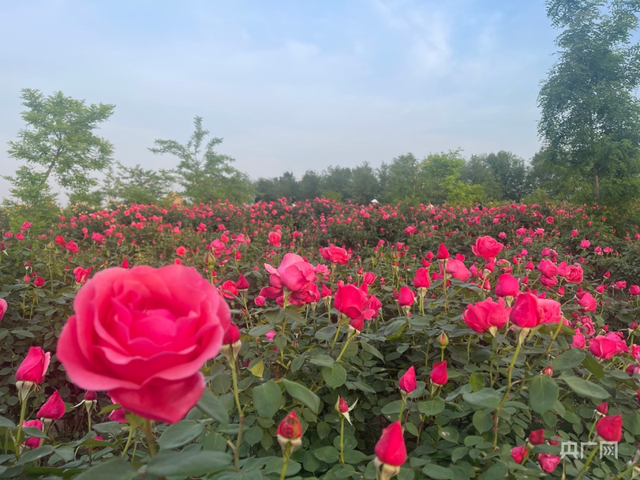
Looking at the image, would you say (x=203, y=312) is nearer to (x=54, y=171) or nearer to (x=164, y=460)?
(x=164, y=460)

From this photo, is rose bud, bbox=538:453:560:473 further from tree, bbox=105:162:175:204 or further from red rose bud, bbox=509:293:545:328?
tree, bbox=105:162:175:204

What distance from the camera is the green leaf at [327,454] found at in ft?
3.45

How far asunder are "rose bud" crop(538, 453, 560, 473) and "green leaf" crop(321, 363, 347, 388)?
0.58 meters

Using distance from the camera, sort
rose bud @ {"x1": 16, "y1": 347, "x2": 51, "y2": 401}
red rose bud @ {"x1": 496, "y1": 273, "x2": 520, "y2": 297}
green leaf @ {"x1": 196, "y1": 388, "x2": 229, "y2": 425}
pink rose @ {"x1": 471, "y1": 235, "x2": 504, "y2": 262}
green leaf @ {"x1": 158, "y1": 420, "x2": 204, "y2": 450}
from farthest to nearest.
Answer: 1. pink rose @ {"x1": 471, "y1": 235, "x2": 504, "y2": 262}
2. red rose bud @ {"x1": 496, "y1": 273, "x2": 520, "y2": 297}
3. rose bud @ {"x1": 16, "y1": 347, "x2": 51, "y2": 401}
4. green leaf @ {"x1": 158, "y1": 420, "x2": 204, "y2": 450}
5. green leaf @ {"x1": 196, "y1": 388, "x2": 229, "y2": 425}

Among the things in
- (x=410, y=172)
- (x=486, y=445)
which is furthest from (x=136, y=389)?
(x=410, y=172)

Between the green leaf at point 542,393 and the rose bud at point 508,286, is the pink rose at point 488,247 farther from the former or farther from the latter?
the green leaf at point 542,393

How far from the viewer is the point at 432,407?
109cm

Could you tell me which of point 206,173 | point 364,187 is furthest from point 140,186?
point 364,187

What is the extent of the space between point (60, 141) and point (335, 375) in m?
28.1

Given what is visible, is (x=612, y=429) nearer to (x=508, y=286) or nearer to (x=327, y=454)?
(x=508, y=286)

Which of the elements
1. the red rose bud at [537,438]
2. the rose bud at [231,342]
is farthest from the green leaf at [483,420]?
the rose bud at [231,342]

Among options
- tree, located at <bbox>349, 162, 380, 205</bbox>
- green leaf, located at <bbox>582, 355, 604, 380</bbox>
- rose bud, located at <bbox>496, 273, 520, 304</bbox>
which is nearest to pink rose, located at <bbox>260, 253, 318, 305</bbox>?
rose bud, located at <bbox>496, 273, 520, 304</bbox>

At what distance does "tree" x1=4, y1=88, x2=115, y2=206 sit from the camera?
22.5 m

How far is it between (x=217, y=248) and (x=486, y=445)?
1976 millimetres
